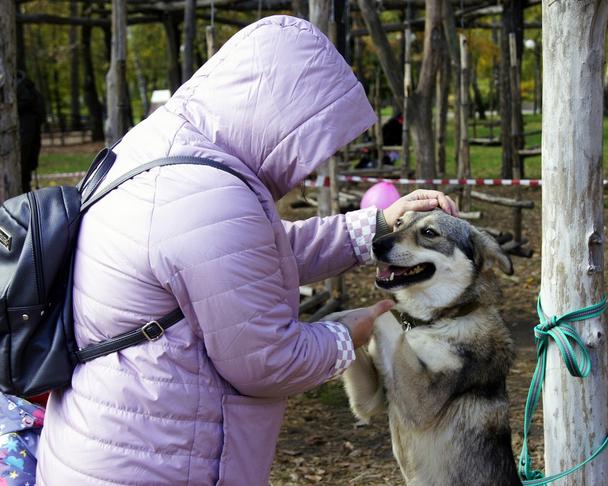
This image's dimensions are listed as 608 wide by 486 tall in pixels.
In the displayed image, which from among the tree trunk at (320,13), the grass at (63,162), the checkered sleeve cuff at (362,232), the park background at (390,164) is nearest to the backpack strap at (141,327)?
the checkered sleeve cuff at (362,232)

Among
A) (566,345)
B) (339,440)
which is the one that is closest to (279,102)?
(566,345)

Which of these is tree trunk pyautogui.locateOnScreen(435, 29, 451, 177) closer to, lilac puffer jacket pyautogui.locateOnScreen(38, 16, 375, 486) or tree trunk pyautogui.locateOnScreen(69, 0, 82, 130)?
lilac puffer jacket pyautogui.locateOnScreen(38, 16, 375, 486)

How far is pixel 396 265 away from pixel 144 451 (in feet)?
6.02

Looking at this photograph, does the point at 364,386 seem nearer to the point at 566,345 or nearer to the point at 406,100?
the point at 566,345

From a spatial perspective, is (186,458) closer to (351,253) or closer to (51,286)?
(51,286)

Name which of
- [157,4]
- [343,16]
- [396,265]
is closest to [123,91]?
[343,16]

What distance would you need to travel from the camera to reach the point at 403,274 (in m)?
3.79

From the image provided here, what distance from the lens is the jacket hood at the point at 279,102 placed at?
211cm

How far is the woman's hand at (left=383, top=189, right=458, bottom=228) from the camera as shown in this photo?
10.5 ft

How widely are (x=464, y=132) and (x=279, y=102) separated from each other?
957 cm

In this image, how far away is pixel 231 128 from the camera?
7.09 feet

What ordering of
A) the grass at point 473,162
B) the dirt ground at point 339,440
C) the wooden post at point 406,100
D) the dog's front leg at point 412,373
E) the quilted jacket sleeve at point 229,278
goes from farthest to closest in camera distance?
1. the grass at point 473,162
2. the wooden post at point 406,100
3. the dirt ground at point 339,440
4. the dog's front leg at point 412,373
5. the quilted jacket sleeve at point 229,278

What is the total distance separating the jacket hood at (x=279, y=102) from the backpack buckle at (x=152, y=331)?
1.59ft

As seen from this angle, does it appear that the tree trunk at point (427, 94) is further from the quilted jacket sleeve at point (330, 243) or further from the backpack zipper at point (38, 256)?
the backpack zipper at point (38, 256)
